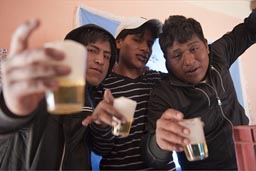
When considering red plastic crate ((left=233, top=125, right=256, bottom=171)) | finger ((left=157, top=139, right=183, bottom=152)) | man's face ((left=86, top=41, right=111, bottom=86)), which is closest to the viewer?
red plastic crate ((left=233, top=125, right=256, bottom=171))

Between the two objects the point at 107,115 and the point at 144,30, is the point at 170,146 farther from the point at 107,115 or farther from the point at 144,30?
the point at 144,30

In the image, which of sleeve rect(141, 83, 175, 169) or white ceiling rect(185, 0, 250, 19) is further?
white ceiling rect(185, 0, 250, 19)

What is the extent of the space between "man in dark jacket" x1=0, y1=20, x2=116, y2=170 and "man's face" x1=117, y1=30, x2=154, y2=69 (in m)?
0.11

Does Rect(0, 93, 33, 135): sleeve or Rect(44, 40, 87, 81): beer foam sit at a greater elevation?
Rect(44, 40, 87, 81): beer foam

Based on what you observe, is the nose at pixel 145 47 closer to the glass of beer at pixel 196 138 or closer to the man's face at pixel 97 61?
the man's face at pixel 97 61

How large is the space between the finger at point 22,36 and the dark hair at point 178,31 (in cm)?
88

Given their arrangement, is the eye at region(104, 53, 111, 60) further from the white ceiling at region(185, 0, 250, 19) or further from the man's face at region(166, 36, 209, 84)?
the white ceiling at region(185, 0, 250, 19)

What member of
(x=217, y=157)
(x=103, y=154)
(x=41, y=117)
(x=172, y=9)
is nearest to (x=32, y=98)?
(x=41, y=117)

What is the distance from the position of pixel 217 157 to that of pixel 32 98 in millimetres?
934

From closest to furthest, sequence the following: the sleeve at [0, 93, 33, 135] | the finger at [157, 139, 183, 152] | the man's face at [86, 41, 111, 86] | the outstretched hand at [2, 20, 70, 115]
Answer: the outstretched hand at [2, 20, 70, 115] → the sleeve at [0, 93, 33, 135] → the finger at [157, 139, 183, 152] → the man's face at [86, 41, 111, 86]

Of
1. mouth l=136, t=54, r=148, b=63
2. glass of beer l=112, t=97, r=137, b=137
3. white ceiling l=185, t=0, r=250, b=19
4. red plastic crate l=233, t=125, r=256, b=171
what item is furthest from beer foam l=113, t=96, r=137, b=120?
white ceiling l=185, t=0, r=250, b=19

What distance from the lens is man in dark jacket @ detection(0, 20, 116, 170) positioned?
53cm

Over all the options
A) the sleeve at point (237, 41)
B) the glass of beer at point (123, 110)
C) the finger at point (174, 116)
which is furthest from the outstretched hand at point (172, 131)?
the sleeve at point (237, 41)

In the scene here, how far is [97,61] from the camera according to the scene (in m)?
1.18
